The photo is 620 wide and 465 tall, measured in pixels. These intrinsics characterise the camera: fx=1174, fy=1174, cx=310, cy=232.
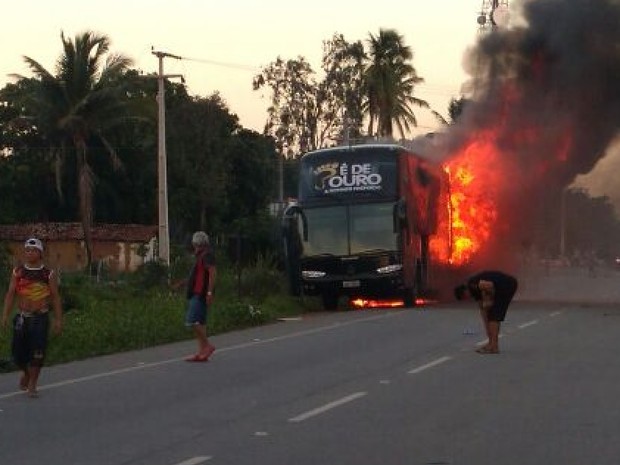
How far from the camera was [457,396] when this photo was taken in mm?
12484

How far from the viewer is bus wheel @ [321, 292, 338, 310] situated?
31.5m

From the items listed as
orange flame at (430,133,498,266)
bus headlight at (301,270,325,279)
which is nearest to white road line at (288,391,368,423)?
bus headlight at (301,270,325,279)

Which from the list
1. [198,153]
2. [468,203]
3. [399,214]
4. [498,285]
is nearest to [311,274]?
[399,214]

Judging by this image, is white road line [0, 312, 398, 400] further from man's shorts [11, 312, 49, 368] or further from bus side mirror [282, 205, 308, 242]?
bus side mirror [282, 205, 308, 242]

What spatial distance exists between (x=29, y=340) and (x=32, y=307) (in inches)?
13.9

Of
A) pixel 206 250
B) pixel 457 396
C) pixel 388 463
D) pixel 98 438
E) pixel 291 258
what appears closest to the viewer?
pixel 388 463

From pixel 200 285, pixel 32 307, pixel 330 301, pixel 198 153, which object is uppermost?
pixel 198 153

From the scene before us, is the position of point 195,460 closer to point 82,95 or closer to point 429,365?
point 429,365

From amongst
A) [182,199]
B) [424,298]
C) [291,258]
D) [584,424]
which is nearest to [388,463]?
[584,424]

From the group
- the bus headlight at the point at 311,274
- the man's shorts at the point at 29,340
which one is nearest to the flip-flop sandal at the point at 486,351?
the man's shorts at the point at 29,340

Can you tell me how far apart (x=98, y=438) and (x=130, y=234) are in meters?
53.4

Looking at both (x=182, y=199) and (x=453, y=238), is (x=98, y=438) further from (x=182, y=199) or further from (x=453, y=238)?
(x=182, y=199)

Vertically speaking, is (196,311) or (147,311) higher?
(196,311)

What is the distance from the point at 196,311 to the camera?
16562 millimetres
